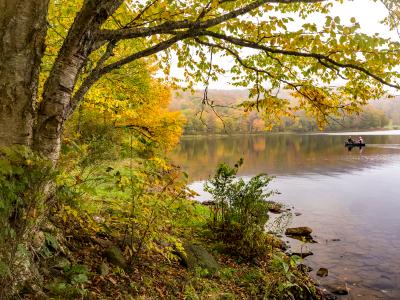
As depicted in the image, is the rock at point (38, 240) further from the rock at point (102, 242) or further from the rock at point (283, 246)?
the rock at point (283, 246)

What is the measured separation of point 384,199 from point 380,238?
974 centimetres

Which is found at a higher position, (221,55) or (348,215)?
(221,55)

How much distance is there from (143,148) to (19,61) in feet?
12.1

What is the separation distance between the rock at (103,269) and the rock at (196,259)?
198 centimetres

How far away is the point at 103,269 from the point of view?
5.83 m

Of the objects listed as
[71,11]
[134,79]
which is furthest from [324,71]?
[134,79]

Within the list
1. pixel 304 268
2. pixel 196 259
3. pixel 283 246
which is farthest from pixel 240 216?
pixel 283 246

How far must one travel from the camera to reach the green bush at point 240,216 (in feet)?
32.0

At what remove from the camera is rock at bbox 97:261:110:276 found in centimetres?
577

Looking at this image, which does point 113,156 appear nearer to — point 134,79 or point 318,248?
point 134,79

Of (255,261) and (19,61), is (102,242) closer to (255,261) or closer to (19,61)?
(19,61)

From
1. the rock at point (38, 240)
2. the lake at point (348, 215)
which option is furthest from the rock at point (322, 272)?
the rock at point (38, 240)

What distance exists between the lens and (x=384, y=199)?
24.4m

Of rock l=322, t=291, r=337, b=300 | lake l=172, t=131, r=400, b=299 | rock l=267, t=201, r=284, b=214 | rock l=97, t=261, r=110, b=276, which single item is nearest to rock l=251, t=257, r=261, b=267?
rock l=322, t=291, r=337, b=300
